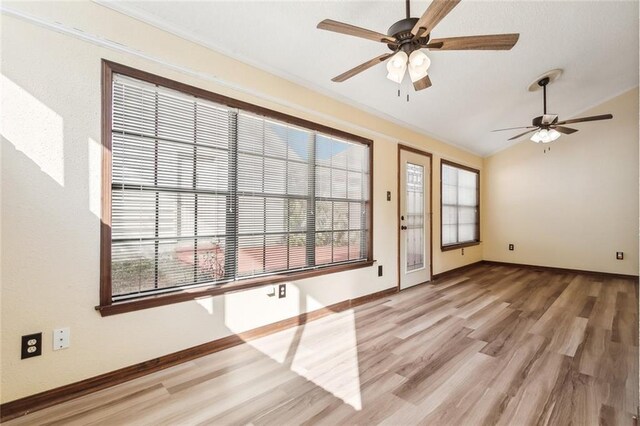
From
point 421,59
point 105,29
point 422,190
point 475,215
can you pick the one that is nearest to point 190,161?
point 105,29

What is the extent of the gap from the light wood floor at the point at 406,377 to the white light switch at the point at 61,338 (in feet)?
1.12

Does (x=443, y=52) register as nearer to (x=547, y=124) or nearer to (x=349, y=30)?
(x=349, y=30)

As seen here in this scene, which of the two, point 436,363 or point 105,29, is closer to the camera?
point 105,29

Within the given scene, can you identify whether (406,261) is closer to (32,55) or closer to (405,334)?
(405,334)

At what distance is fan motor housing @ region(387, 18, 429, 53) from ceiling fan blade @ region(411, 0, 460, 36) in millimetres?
36

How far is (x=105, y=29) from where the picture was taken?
6.26 ft

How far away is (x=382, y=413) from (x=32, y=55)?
289 centimetres

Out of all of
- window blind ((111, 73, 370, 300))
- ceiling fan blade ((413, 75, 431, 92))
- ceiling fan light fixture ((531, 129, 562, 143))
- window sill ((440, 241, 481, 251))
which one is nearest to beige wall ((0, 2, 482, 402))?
window blind ((111, 73, 370, 300))

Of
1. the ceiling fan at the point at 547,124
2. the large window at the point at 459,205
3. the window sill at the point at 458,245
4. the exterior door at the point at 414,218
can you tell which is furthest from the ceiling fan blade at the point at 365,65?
the window sill at the point at 458,245

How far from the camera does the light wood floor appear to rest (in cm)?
162

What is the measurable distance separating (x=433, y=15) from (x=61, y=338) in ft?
9.29

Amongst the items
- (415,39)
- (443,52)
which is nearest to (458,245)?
(443,52)

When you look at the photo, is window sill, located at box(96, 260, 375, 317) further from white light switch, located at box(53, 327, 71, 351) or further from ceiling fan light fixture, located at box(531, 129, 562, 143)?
ceiling fan light fixture, located at box(531, 129, 562, 143)

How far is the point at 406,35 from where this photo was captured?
5.79 feet
